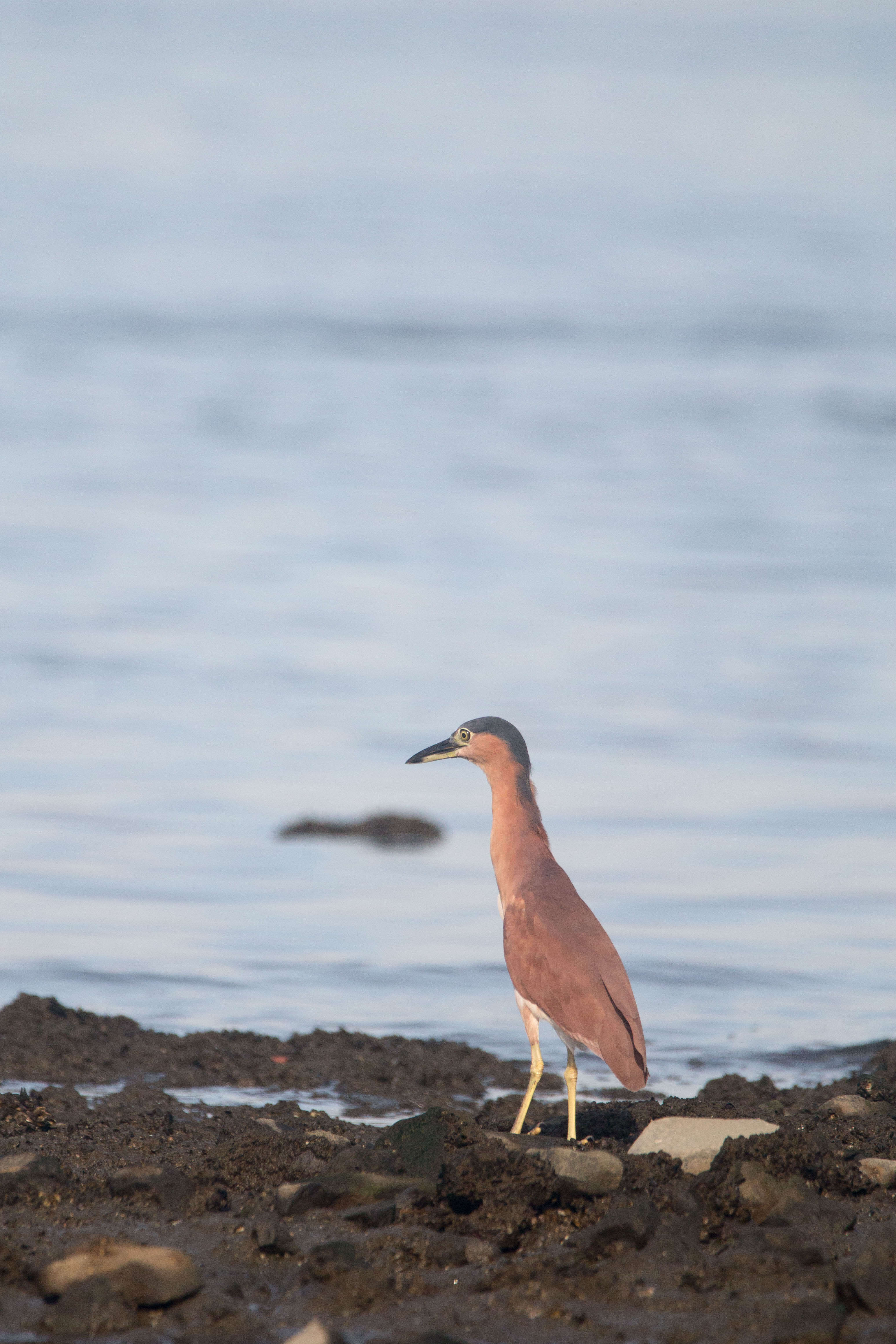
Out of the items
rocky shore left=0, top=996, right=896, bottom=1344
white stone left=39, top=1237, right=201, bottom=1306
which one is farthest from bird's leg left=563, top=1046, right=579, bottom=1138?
white stone left=39, top=1237, right=201, bottom=1306

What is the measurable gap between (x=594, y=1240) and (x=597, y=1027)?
1804 millimetres

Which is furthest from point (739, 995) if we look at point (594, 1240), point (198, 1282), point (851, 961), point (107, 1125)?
point (198, 1282)

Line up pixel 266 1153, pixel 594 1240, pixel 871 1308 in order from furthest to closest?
pixel 266 1153 < pixel 594 1240 < pixel 871 1308

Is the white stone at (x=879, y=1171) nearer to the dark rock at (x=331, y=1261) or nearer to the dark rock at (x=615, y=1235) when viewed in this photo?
the dark rock at (x=615, y=1235)

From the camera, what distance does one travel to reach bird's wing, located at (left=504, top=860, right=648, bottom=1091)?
6797mm

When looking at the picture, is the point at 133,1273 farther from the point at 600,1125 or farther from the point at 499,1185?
the point at 600,1125

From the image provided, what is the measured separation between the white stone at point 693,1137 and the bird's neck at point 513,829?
1609 millimetres

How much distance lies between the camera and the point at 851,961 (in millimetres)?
12062

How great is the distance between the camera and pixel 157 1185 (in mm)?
5648

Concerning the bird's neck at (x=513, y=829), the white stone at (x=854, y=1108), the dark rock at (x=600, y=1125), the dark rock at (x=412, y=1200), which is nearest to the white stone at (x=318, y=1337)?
the dark rock at (x=412, y=1200)

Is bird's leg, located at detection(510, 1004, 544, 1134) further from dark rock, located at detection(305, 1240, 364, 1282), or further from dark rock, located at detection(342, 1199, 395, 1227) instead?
dark rock, located at detection(305, 1240, 364, 1282)

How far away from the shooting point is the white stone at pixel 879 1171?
19.1 ft

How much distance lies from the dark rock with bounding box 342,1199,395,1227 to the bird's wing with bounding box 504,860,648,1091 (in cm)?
158

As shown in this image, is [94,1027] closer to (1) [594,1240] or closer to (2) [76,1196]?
(2) [76,1196]
